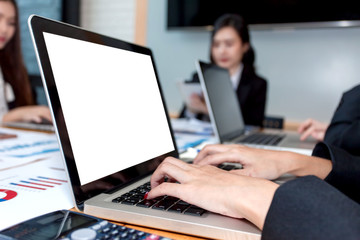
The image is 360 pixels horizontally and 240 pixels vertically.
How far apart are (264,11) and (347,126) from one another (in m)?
1.75

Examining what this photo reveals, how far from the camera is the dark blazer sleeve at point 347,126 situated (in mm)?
824

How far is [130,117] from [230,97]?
821 mm

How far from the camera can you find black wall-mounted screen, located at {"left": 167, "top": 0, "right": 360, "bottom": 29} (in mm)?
2201

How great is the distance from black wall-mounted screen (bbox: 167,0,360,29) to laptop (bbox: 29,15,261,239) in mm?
1973

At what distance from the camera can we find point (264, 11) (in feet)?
7.91

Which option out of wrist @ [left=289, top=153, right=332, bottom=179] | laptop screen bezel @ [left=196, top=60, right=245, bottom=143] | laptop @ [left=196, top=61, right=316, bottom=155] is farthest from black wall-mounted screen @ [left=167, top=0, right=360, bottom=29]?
wrist @ [left=289, top=153, right=332, bottom=179]

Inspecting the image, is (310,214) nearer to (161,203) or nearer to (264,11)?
(161,203)

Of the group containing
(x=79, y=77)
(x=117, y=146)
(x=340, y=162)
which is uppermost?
(x=79, y=77)

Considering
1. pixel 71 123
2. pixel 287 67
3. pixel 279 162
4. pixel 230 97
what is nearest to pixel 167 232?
pixel 71 123

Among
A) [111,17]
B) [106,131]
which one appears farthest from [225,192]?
[111,17]

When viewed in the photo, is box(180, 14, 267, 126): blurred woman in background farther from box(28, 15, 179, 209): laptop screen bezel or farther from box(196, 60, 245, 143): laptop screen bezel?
box(28, 15, 179, 209): laptop screen bezel

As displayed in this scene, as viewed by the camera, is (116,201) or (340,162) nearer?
(116,201)

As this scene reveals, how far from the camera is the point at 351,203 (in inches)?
15.7

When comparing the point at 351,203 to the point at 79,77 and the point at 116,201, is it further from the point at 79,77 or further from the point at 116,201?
the point at 79,77
